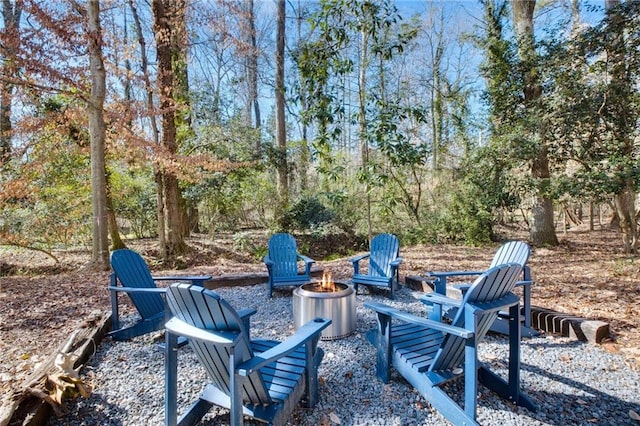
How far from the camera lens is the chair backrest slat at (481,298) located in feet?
5.70

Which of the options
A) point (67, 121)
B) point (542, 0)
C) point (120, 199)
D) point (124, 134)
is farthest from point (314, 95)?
point (542, 0)

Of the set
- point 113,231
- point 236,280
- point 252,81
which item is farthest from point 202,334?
point 252,81

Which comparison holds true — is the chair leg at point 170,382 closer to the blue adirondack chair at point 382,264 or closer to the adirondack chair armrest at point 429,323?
the adirondack chair armrest at point 429,323

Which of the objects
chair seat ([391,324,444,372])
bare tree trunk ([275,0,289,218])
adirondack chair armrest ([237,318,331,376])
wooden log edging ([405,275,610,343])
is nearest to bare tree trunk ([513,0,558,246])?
wooden log edging ([405,275,610,343])

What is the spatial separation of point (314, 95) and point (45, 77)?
3832mm

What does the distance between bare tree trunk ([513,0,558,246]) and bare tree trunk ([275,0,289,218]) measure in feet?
16.8

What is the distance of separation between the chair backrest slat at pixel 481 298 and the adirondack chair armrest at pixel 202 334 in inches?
43.6

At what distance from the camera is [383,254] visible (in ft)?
13.7

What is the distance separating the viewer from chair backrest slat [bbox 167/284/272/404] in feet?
4.66

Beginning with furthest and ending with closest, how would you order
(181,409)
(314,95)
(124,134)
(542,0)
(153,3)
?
1. (542,0)
2. (153,3)
3. (124,134)
4. (314,95)
5. (181,409)

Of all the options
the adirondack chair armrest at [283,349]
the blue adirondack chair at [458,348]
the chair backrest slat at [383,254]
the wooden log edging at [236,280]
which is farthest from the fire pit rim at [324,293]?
the wooden log edging at [236,280]

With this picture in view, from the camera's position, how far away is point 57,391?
71.6 inches

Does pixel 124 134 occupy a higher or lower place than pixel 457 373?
higher

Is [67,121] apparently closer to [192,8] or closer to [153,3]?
[153,3]
